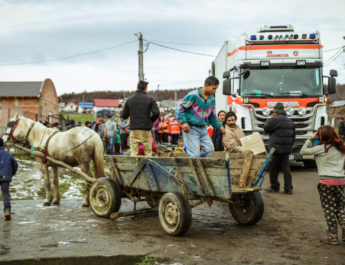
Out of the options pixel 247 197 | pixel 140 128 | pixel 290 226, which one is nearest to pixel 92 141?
pixel 140 128

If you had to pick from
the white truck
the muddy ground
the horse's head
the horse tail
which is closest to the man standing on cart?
the muddy ground

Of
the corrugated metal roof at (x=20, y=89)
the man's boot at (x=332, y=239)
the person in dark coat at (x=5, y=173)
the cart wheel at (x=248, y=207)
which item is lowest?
the man's boot at (x=332, y=239)

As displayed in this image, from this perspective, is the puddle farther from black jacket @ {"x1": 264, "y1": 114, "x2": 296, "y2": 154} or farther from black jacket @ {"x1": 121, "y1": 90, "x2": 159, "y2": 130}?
black jacket @ {"x1": 264, "y1": 114, "x2": 296, "y2": 154}

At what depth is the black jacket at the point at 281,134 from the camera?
30.7 ft

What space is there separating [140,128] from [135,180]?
106cm

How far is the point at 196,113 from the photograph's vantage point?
20.4 ft

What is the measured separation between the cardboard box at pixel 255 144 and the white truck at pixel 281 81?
589cm

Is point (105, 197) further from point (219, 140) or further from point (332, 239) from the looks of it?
point (332, 239)

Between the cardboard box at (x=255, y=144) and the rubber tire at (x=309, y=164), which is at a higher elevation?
the cardboard box at (x=255, y=144)

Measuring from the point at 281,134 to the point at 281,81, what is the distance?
3399mm

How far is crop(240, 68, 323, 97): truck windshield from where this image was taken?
40.1ft

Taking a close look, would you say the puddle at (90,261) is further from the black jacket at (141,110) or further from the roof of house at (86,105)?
the roof of house at (86,105)

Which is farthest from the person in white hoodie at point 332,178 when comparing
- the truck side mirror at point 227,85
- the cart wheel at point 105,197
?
the truck side mirror at point 227,85

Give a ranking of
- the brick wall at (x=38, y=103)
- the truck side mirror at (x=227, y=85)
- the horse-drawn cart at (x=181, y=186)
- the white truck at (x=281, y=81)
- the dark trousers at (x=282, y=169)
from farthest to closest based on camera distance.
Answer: the brick wall at (x=38, y=103) → the white truck at (x=281, y=81) → the truck side mirror at (x=227, y=85) → the dark trousers at (x=282, y=169) → the horse-drawn cart at (x=181, y=186)
